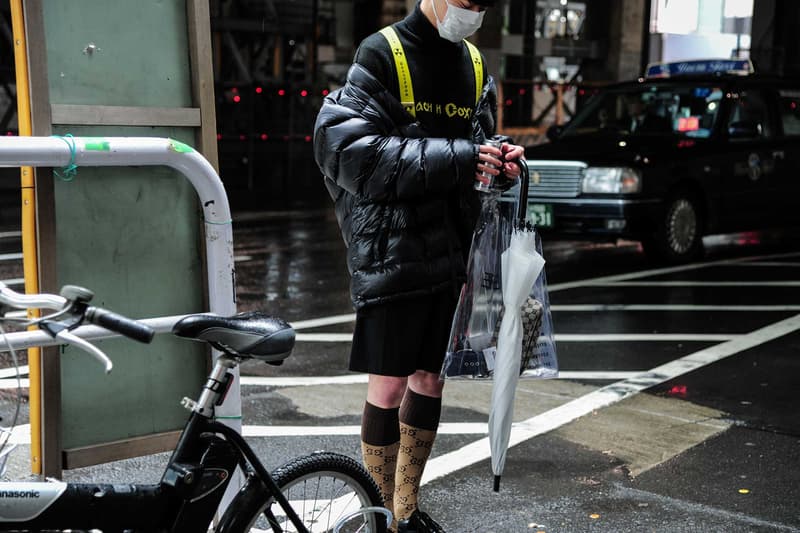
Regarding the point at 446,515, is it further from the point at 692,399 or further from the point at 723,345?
the point at 723,345

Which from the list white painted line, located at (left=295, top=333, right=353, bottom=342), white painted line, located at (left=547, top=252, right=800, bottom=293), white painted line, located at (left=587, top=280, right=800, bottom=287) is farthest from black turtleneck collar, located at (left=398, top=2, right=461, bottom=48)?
white painted line, located at (left=587, top=280, right=800, bottom=287)

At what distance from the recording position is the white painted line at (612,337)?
7.39m

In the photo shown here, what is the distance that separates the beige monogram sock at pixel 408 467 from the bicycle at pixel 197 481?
0.55m

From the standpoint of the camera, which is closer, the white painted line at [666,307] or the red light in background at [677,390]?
the red light in background at [677,390]

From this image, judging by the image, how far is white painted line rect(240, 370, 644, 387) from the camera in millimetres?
6156

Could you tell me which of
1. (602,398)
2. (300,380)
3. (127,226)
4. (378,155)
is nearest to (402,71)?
(378,155)

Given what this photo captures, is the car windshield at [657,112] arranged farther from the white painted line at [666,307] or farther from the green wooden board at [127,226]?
the green wooden board at [127,226]

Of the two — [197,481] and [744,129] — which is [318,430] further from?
[744,129]

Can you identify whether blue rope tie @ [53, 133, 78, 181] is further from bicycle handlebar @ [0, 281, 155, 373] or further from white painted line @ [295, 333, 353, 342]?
white painted line @ [295, 333, 353, 342]

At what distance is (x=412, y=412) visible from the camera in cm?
361

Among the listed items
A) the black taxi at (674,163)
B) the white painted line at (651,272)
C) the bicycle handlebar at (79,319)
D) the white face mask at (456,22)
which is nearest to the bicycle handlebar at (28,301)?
the bicycle handlebar at (79,319)

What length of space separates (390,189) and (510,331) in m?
0.59

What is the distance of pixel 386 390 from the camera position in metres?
A: 3.49

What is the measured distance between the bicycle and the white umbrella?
1.81 feet
